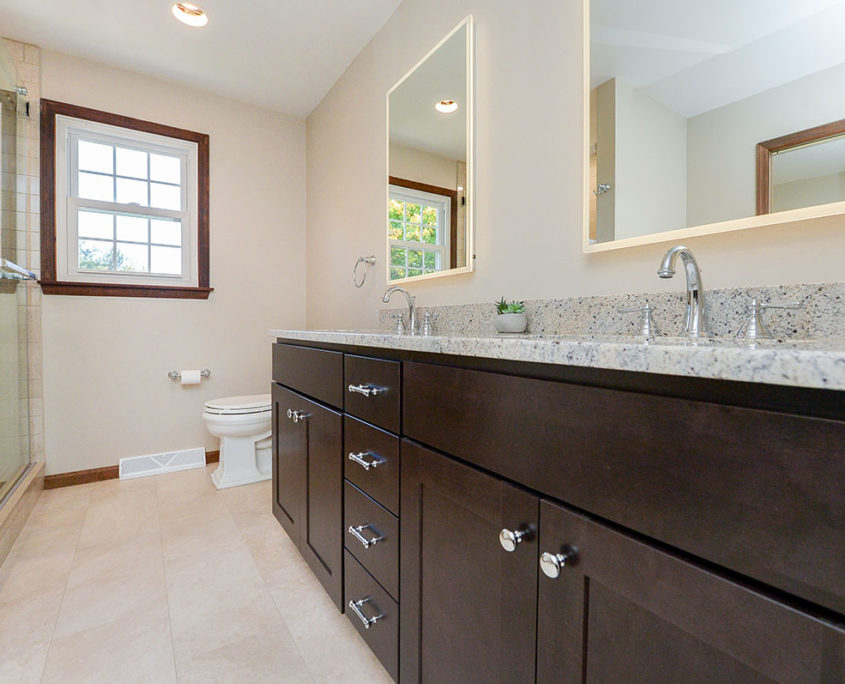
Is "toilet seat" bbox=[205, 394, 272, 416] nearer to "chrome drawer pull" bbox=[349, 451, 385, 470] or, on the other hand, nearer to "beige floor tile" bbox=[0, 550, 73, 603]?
"beige floor tile" bbox=[0, 550, 73, 603]

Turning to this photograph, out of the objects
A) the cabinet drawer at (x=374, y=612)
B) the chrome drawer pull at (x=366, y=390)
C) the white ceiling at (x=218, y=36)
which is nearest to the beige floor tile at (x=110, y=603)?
the cabinet drawer at (x=374, y=612)

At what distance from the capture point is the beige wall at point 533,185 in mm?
886

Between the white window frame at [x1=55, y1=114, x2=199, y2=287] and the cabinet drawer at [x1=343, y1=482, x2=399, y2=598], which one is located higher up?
the white window frame at [x1=55, y1=114, x2=199, y2=287]

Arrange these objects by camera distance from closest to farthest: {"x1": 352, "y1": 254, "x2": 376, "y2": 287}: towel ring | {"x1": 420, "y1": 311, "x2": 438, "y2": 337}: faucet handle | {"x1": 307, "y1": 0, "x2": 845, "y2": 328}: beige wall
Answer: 1. {"x1": 307, "y1": 0, "x2": 845, "y2": 328}: beige wall
2. {"x1": 420, "y1": 311, "x2": 438, "y2": 337}: faucet handle
3. {"x1": 352, "y1": 254, "x2": 376, "y2": 287}: towel ring

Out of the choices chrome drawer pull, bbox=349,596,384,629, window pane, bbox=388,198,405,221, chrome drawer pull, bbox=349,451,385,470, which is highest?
window pane, bbox=388,198,405,221

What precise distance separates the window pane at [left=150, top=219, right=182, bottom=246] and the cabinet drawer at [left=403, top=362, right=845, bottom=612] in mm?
2752

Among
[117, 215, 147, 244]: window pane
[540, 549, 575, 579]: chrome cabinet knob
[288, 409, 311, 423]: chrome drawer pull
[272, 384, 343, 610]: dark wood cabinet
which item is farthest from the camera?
[117, 215, 147, 244]: window pane

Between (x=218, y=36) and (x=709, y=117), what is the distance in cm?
238

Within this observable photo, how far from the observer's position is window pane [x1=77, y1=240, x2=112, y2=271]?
2.46m

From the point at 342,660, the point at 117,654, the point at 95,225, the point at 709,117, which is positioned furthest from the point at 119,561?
the point at 709,117

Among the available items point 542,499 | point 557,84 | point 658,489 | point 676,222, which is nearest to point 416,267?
point 557,84

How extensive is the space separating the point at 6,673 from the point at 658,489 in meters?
1.67

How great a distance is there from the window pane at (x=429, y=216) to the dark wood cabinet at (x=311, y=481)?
2.95 ft

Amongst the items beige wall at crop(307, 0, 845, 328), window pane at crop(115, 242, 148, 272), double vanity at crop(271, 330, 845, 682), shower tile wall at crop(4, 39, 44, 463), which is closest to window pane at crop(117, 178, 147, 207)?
window pane at crop(115, 242, 148, 272)
